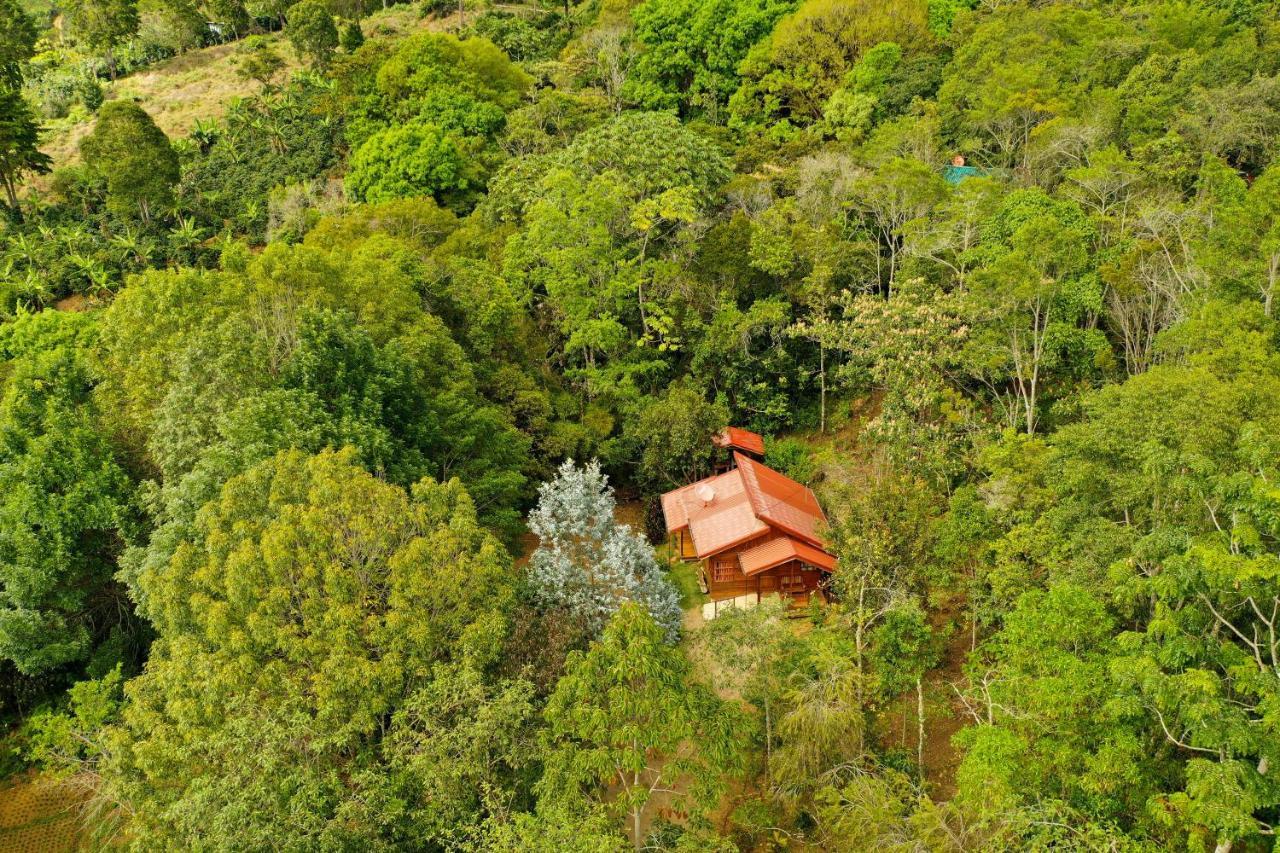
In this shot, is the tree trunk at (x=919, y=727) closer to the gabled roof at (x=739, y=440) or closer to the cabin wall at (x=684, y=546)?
the cabin wall at (x=684, y=546)

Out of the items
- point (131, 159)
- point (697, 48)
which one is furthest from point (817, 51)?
point (131, 159)

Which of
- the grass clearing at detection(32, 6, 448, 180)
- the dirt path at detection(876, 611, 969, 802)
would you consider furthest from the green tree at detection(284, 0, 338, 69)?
the dirt path at detection(876, 611, 969, 802)

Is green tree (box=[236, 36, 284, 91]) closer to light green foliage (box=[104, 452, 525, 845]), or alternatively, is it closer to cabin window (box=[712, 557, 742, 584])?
light green foliage (box=[104, 452, 525, 845])

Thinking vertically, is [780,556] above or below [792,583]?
above

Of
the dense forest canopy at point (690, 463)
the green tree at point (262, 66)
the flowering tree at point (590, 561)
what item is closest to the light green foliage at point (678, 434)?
the dense forest canopy at point (690, 463)

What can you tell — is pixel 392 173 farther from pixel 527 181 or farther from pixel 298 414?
pixel 298 414

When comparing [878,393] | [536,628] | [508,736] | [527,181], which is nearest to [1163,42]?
[878,393]

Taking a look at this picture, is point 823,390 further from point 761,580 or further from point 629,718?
point 629,718
